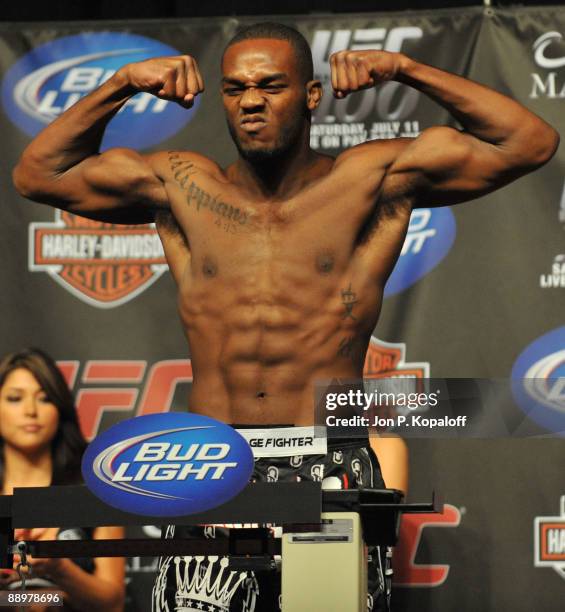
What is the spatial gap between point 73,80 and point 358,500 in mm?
2220

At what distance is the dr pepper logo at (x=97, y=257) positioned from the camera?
405 centimetres

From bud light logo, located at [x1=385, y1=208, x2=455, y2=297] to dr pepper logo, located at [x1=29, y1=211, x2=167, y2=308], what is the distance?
2.18ft

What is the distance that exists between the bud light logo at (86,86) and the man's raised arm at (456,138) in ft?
3.85

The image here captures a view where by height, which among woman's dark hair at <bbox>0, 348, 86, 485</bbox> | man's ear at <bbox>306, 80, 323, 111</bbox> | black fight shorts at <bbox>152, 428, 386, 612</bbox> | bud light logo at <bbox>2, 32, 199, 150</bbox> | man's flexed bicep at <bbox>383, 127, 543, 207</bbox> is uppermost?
bud light logo at <bbox>2, 32, 199, 150</bbox>

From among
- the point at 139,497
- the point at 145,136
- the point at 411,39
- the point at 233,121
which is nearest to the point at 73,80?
the point at 145,136

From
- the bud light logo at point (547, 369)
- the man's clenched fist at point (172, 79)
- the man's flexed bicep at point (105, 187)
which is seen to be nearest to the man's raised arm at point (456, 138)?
the man's clenched fist at point (172, 79)

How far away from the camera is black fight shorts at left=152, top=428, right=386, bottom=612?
280 cm

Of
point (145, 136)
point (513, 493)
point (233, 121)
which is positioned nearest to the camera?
point (233, 121)

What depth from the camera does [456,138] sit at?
3090mm

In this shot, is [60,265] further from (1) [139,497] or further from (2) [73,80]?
(1) [139,497]

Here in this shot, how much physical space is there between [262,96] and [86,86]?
1269 mm

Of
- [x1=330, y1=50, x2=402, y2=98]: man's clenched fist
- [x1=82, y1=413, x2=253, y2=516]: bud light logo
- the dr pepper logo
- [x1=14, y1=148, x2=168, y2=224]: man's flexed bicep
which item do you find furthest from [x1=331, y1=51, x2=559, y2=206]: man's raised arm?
the dr pepper logo

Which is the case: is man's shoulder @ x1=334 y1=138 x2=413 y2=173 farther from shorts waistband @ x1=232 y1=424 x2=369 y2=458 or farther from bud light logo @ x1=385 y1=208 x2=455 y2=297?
bud light logo @ x1=385 y1=208 x2=455 y2=297

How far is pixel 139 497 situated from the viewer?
2.25 m
